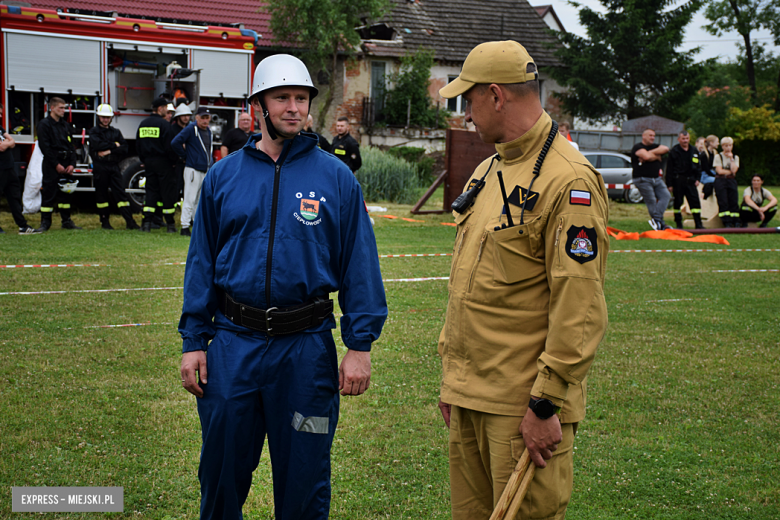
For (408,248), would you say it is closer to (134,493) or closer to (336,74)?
(134,493)

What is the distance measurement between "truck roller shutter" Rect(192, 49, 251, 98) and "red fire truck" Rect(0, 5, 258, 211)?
21mm

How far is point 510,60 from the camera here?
8.50ft

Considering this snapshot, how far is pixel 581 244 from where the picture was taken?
2.39 metres

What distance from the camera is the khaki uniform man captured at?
2.39m

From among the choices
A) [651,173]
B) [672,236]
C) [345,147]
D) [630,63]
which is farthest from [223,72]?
[630,63]

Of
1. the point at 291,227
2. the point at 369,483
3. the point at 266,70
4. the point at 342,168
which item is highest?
the point at 266,70

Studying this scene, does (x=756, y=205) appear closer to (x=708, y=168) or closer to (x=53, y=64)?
(x=708, y=168)

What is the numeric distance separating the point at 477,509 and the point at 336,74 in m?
29.4

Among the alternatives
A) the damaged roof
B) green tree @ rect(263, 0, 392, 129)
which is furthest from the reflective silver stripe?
the damaged roof

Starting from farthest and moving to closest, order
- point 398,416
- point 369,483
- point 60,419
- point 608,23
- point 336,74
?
point 608,23 < point 336,74 < point 398,416 < point 60,419 < point 369,483

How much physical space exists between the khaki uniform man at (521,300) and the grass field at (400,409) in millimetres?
1373

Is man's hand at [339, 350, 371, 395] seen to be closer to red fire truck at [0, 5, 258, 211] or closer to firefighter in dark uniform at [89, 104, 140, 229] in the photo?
firefighter in dark uniform at [89, 104, 140, 229]

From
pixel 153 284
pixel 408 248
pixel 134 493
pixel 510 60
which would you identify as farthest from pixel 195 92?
pixel 510 60

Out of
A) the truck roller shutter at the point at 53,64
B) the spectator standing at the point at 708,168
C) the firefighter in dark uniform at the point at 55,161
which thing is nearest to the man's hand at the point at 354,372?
the firefighter in dark uniform at the point at 55,161
